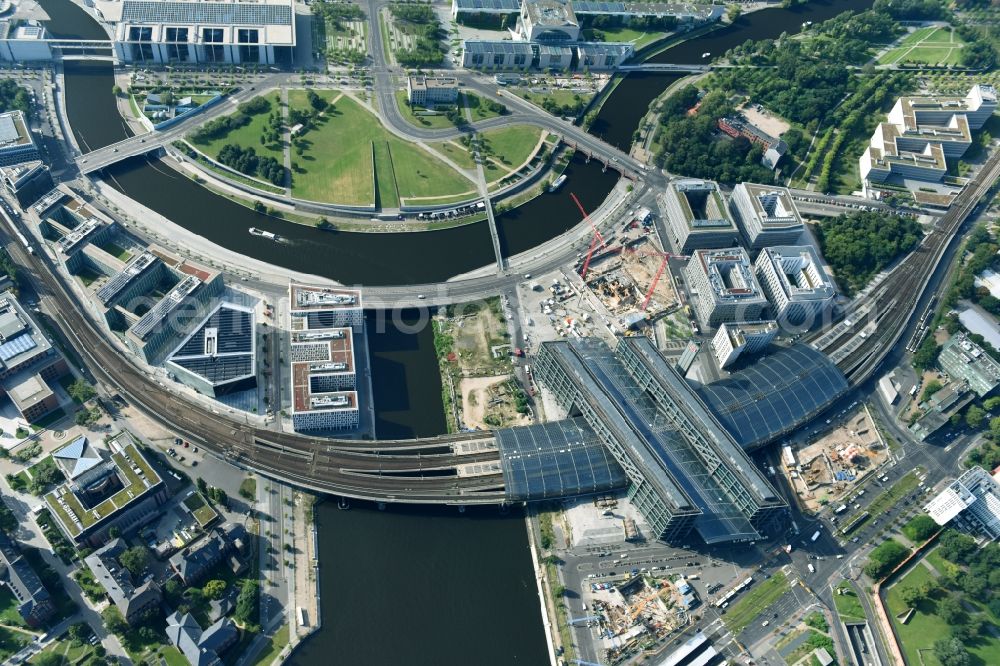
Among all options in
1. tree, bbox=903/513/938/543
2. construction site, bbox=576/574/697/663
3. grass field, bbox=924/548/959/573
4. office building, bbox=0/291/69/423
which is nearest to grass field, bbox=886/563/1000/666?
grass field, bbox=924/548/959/573

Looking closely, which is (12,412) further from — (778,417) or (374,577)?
(778,417)

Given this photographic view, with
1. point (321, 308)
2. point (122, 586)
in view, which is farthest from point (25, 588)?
point (321, 308)

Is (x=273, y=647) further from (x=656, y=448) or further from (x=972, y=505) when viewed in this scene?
(x=972, y=505)

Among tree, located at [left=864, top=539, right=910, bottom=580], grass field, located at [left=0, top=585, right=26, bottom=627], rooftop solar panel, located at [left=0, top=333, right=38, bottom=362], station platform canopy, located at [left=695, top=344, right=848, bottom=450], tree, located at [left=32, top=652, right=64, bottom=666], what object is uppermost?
rooftop solar panel, located at [left=0, top=333, right=38, bottom=362]

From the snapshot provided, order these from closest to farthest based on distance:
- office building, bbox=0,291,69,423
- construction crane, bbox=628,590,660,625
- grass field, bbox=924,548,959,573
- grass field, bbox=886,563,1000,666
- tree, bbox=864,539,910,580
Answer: grass field, bbox=886,563,1000,666, construction crane, bbox=628,590,660,625, tree, bbox=864,539,910,580, grass field, bbox=924,548,959,573, office building, bbox=0,291,69,423

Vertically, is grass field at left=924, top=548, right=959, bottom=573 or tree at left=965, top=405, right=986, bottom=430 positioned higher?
tree at left=965, top=405, right=986, bottom=430

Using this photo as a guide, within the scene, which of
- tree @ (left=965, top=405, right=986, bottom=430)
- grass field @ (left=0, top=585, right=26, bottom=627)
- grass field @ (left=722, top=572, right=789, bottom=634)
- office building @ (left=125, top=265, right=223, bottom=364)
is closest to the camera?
grass field @ (left=0, top=585, right=26, bottom=627)

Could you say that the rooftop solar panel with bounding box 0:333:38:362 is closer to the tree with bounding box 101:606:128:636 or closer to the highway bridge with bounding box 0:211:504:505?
the highway bridge with bounding box 0:211:504:505
